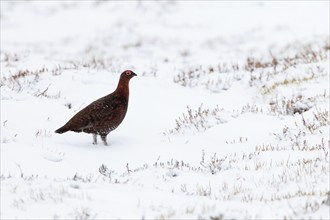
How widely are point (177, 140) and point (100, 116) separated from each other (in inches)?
62.4

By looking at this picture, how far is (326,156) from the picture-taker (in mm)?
7211

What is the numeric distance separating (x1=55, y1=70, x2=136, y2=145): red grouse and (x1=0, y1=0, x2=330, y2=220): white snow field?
328mm

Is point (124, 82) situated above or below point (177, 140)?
above

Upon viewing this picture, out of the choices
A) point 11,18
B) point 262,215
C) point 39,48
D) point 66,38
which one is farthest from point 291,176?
point 11,18

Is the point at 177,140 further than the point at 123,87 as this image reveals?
Yes

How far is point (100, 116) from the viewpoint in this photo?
8.96 meters

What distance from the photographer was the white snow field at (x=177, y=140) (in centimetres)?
555

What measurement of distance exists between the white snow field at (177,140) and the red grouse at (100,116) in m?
0.33

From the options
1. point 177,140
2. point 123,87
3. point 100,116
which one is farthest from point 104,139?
point 177,140

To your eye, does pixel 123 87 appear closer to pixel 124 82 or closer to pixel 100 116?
pixel 124 82

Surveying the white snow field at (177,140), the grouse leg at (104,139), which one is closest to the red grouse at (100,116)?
the grouse leg at (104,139)

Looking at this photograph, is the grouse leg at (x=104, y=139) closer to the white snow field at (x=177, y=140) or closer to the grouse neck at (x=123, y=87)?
the white snow field at (x=177, y=140)

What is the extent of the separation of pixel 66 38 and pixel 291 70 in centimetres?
1311

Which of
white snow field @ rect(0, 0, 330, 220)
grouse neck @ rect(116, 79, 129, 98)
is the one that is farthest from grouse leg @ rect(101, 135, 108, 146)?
grouse neck @ rect(116, 79, 129, 98)
